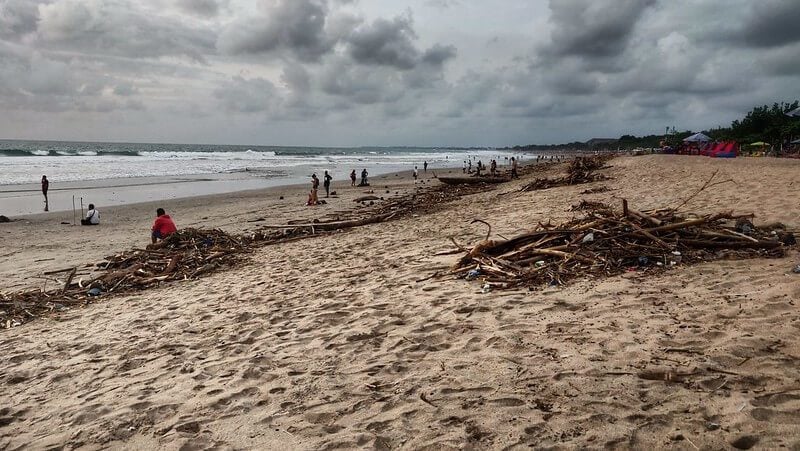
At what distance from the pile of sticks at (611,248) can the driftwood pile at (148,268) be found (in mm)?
5467

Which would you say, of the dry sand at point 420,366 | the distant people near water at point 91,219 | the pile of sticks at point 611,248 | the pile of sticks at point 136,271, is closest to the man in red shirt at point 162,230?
the pile of sticks at point 136,271

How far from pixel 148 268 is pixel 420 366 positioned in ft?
22.8

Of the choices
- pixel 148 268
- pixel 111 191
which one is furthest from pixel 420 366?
pixel 111 191

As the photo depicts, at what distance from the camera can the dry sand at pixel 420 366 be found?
2969 mm

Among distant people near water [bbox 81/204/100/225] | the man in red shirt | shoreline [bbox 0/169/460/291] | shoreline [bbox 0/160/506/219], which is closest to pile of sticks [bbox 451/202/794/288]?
the man in red shirt

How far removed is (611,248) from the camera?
620 cm

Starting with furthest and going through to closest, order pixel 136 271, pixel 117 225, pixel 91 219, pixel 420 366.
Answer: pixel 117 225, pixel 91 219, pixel 136 271, pixel 420 366

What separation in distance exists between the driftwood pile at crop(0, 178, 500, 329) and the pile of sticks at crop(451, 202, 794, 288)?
A: 17.9ft

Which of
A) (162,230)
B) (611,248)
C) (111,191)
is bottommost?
(162,230)

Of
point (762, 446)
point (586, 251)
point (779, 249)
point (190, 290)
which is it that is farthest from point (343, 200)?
point (762, 446)

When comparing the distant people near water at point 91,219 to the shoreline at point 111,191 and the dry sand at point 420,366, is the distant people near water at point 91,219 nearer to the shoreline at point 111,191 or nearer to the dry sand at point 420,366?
the shoreline at point 111,191

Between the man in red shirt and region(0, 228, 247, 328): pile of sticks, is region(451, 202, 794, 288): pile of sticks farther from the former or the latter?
the man in red shirt

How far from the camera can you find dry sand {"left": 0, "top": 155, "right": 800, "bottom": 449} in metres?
2.97

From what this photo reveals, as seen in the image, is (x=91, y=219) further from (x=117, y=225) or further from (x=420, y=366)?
(x=420, y=366)
